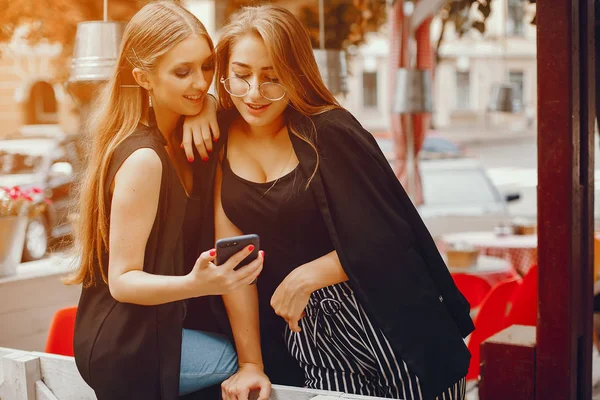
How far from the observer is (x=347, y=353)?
1817mm

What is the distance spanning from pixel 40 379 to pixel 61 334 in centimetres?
69

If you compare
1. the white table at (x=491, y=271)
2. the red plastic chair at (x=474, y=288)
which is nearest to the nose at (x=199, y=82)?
the red plastic chair at (x=474, y=288)

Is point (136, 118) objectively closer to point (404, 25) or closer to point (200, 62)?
point (200, 62)

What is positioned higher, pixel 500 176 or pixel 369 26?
pixel 369 26

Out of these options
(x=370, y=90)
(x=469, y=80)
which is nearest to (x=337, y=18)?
(x=370, y=90)

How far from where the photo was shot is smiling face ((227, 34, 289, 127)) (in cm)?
172

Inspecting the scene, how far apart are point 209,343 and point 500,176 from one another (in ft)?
57.1

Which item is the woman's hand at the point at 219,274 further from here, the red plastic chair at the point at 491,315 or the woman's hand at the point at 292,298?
the red plastic chair at the point at 491,315

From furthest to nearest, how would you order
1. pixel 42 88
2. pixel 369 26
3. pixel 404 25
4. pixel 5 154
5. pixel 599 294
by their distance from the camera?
pixel 42 88, pixel 369 26, pixel 5 154, pixel 404 25, pixel 599 294

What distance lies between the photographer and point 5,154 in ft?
24.3

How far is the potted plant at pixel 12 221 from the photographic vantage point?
3.11 m

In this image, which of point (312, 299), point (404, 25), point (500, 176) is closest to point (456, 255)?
point (404, 25)

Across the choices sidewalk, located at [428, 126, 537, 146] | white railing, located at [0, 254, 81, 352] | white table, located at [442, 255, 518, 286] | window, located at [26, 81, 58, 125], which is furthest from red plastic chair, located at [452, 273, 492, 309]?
sidewalk, located at [428, 126, 537, 146]

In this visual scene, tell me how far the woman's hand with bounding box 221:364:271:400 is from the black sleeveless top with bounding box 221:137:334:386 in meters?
0.08
